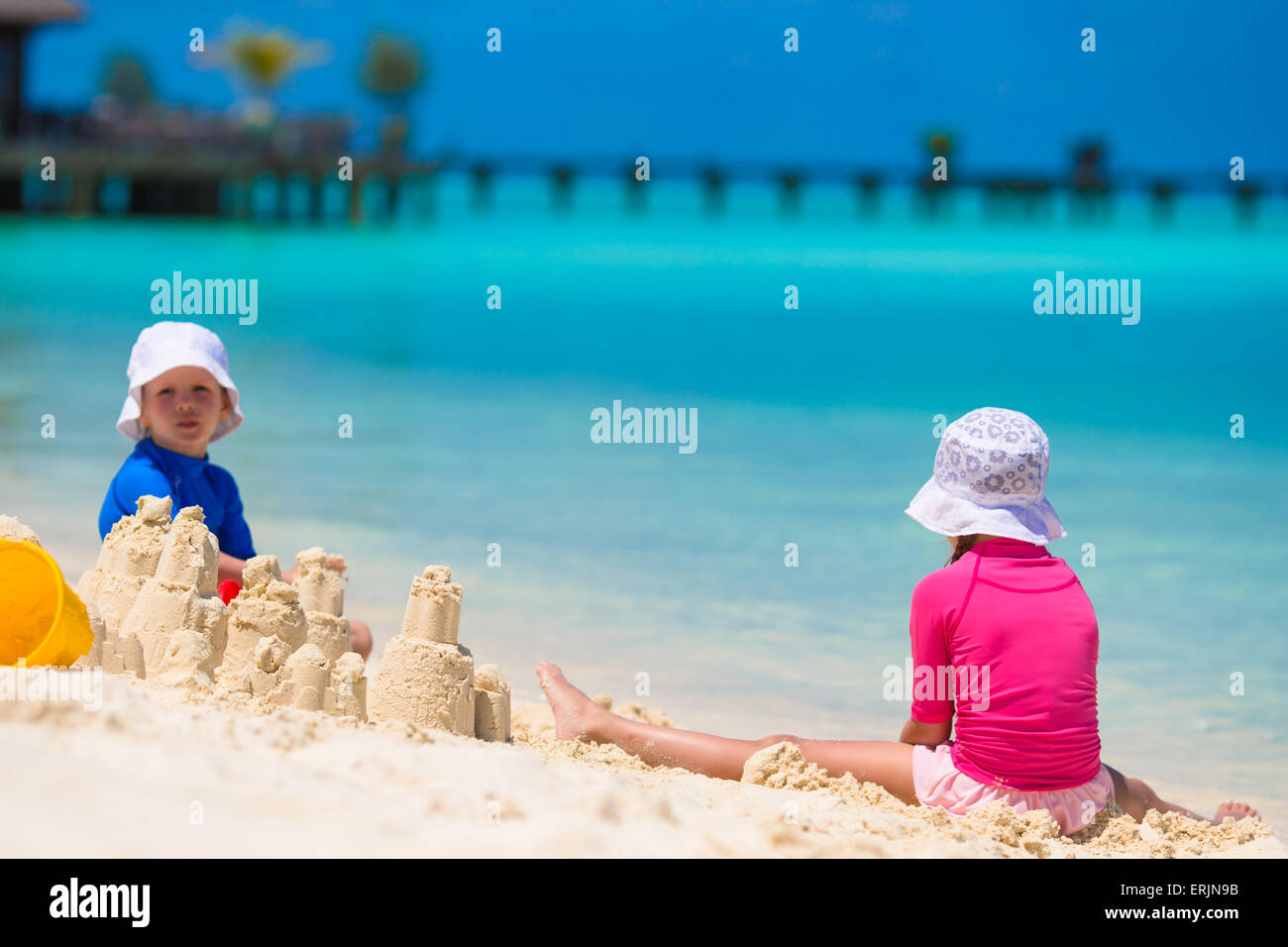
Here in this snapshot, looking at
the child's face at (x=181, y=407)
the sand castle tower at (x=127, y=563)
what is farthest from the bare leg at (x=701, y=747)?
the child's face at (x=181, y=407)

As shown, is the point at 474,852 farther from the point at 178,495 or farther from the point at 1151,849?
the point at 178,495

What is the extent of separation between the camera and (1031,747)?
3812mm

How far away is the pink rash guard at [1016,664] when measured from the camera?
3.81m

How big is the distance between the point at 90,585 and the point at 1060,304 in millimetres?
26160

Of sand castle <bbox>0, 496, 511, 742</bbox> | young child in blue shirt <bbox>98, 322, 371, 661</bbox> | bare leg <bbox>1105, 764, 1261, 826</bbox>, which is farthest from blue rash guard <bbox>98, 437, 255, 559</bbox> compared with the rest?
bare leg <bbox>1105, 764, 1261, 826</bbox>

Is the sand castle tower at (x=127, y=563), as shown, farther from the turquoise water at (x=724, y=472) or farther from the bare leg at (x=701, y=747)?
the turquoise water at (x=724, y=472)

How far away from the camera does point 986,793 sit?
12.6 ft

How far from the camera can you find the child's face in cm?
516

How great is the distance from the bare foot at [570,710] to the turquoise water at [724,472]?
98 cm

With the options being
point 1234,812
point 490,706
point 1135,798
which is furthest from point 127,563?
point 1234,812

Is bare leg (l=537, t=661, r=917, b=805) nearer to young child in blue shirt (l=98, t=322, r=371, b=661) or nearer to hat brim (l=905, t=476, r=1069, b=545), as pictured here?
hat brim (l=905, t=476, r=1069, b=545)

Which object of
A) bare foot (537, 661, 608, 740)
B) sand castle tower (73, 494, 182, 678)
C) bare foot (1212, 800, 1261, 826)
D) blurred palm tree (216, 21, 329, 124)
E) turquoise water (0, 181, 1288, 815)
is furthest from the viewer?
blurred palm tree (216, 21, 329, 124)

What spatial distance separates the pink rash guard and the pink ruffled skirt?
0.02 metres
